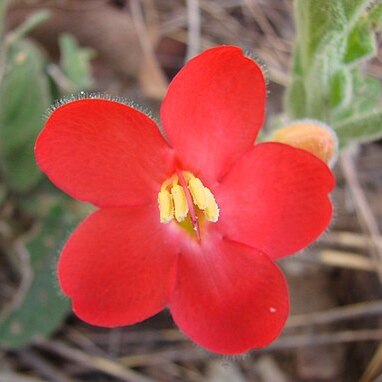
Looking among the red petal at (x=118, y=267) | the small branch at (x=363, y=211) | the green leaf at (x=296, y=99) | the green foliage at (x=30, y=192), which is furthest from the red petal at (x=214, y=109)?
the small branch at (x=363, y=211)

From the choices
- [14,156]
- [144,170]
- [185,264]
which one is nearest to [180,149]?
[144,170]

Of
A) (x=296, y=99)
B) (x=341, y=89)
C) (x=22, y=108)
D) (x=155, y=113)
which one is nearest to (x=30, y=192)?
(x=22, y=108)

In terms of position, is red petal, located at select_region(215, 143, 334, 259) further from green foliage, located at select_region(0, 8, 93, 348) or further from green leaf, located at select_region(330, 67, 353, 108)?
green foliage, located at select_region(0, 8, 93, 348)

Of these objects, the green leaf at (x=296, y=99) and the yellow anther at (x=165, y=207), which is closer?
the yellow anther at (x=165, y=207)

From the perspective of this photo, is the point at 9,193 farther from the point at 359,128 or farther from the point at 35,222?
the point at 359,128

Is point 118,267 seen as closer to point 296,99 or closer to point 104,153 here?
point 104,153

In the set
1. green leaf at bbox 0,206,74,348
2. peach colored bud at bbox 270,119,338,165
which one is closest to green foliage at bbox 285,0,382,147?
peach colored bud at bbox 270,119,338,165

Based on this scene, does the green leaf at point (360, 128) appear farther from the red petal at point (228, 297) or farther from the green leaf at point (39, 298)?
the green leaf at point (39, 298)
